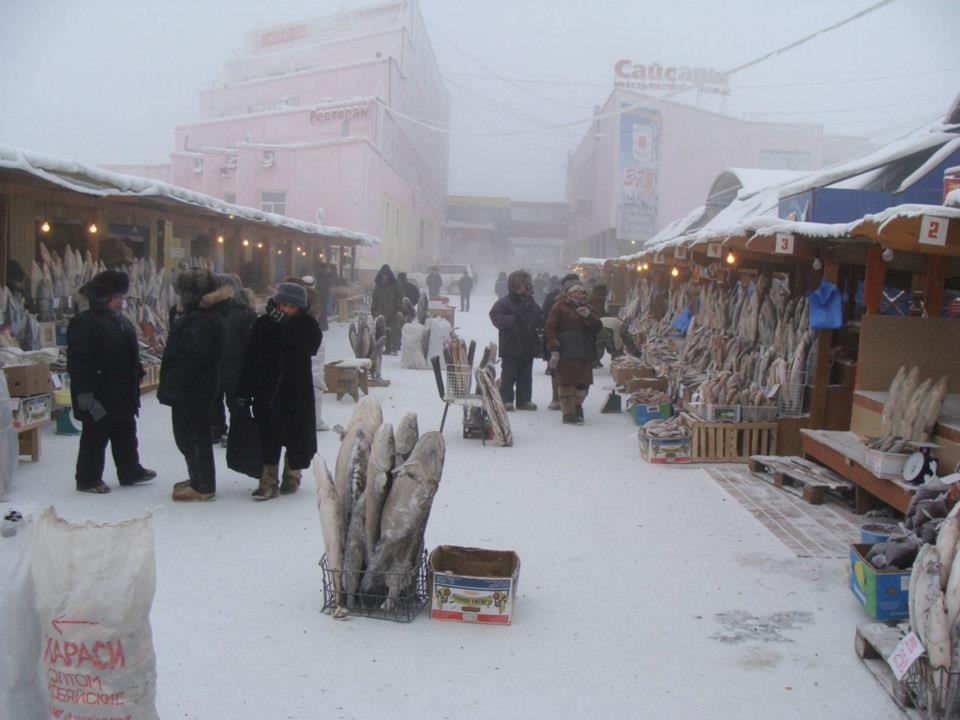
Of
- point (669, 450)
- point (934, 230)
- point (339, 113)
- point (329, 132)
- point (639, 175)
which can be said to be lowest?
point (669, 450)

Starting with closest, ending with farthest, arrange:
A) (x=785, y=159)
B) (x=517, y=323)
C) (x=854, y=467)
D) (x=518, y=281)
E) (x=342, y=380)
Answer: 1. (x=854, y=467)
2. (x=517, y=323)
3. (x=518, y=281)
4. (x=342, y=380)
5. (x=785, y=159)

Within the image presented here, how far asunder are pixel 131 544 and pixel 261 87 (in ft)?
142

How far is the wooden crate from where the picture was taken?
8055 millimetres

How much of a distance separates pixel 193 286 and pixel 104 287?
70 centimetres

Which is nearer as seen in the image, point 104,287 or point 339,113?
point 104,287

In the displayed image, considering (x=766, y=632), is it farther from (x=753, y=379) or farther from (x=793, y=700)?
(x=753, y=379)

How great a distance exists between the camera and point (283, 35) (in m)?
51.2

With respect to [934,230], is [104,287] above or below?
below

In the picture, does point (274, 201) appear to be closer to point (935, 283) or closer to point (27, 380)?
point (27, 380)

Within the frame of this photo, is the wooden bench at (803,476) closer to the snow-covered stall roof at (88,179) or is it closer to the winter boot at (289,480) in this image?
the winter boot at (289,480)

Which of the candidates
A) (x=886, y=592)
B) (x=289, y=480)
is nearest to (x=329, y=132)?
(x=289, y=480)

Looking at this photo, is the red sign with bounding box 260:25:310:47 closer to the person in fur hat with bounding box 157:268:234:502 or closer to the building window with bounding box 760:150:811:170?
the building window with bounding box 760:150:811:170

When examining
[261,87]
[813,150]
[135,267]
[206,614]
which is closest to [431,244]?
[261,87]

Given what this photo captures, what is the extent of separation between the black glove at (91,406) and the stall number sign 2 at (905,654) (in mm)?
5275
